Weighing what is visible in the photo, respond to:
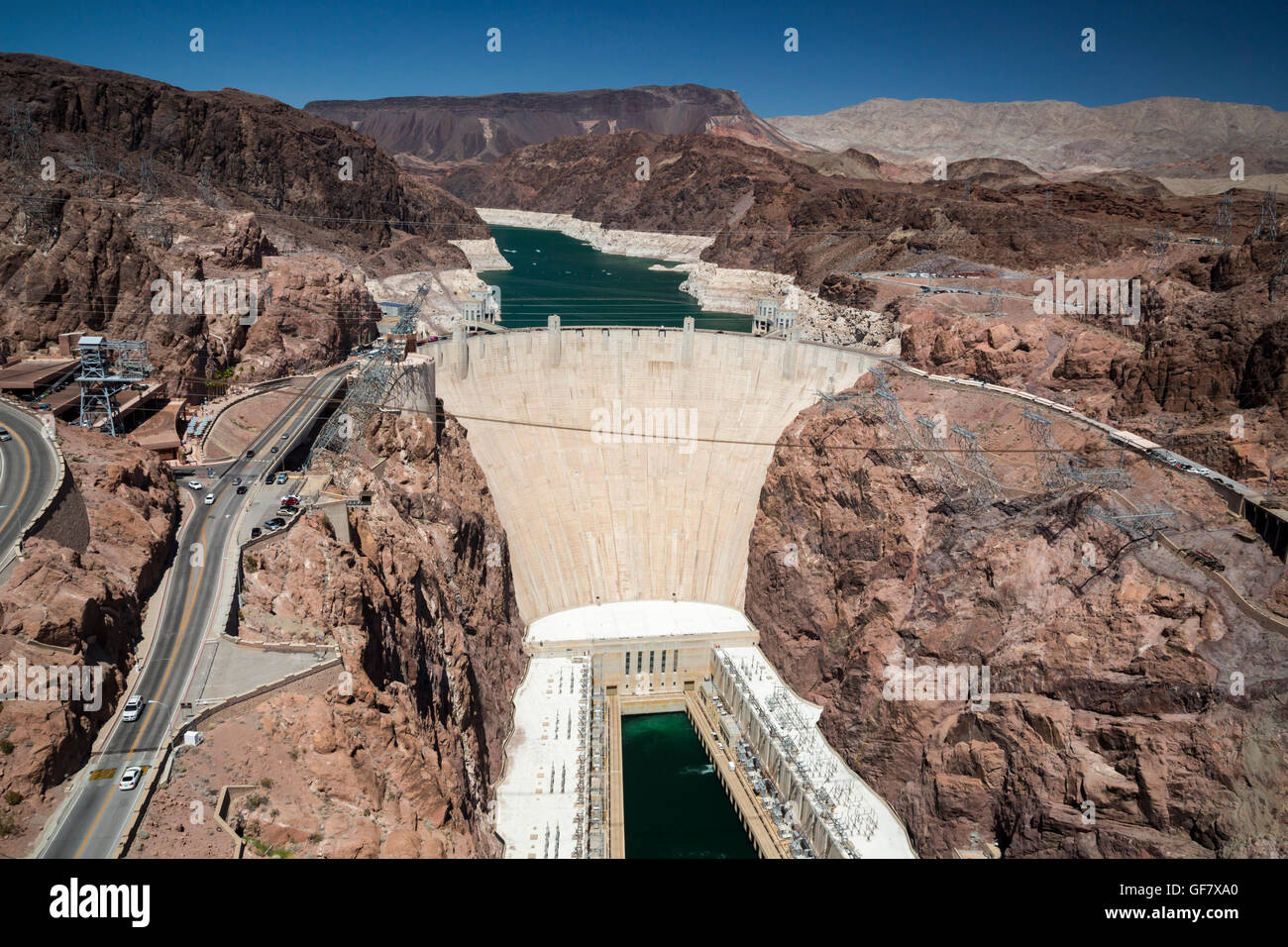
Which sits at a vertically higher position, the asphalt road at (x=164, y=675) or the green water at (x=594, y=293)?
the green water at (x=594, y=293)

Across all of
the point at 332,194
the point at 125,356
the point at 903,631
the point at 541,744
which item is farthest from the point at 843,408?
the point at 332,194

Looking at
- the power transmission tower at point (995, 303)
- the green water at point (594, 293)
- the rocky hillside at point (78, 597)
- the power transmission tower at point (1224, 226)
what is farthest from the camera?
the green water at point (594, 293)

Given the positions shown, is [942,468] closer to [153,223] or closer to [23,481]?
[23,481]

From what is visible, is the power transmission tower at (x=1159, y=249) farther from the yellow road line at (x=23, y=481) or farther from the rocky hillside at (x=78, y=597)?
the yellow road line at (x=23, y=481)

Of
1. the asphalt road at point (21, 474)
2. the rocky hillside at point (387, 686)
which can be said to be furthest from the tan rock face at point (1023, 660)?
the asphalt road at point (21, 474)

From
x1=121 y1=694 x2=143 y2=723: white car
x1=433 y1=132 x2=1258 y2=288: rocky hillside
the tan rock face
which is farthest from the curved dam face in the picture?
x1=433 y1=132 x2=1258 y2=288: rocky hillside

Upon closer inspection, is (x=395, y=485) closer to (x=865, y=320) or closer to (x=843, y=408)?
(x=843, y=408)
